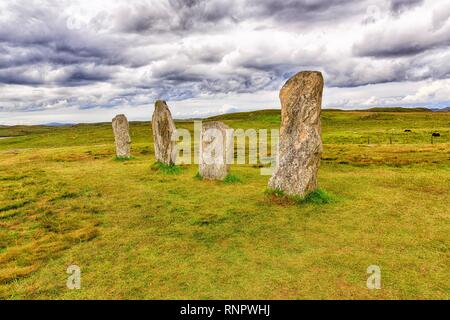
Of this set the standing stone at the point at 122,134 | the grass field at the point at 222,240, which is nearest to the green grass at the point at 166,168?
the grass field at the point at 222,240

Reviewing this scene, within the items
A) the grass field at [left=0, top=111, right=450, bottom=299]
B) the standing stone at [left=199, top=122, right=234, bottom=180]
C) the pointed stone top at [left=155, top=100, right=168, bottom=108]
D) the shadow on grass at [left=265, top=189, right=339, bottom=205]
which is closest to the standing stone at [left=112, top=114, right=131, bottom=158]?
the pointed stone top at [left=155, top=100, right=168, bottom=108]

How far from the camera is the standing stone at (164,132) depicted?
80.6ft

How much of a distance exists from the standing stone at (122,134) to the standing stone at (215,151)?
1285 cm

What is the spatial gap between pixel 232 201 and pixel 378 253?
7374 millimetres

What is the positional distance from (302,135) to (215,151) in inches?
256

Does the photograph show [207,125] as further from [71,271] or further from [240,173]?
[71,271]

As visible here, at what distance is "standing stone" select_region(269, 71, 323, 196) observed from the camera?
51.0 feet

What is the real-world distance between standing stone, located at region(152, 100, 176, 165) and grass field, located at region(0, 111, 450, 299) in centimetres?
445

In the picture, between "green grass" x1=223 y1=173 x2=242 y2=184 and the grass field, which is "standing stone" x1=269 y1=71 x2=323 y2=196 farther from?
"green grass" x1=223 y1=173 x2=242 y2=184

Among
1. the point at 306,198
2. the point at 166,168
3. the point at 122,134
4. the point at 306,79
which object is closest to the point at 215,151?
the point at 166,168

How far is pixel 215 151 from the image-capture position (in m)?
20.5

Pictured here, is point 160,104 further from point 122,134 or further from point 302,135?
point 302,135

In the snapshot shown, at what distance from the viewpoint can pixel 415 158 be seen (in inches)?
1178
